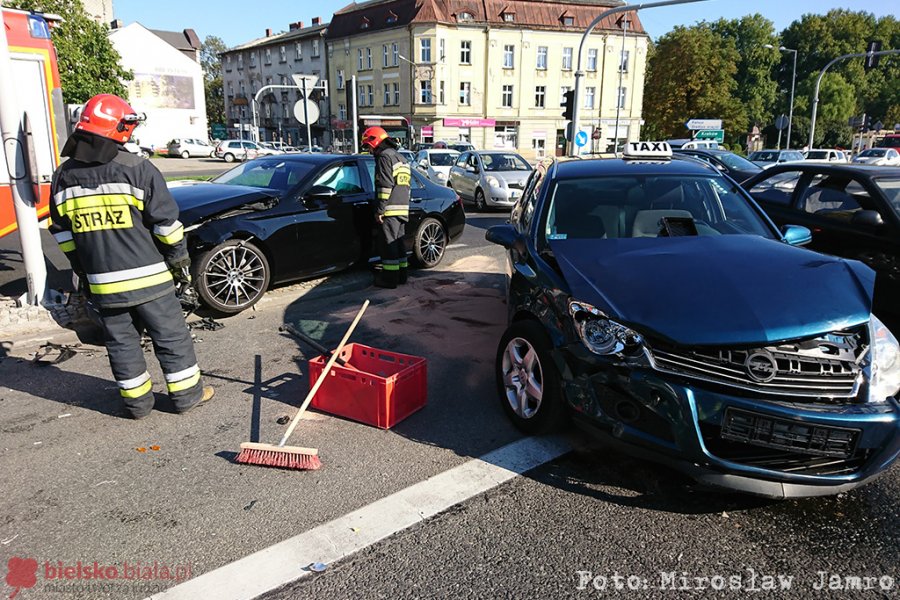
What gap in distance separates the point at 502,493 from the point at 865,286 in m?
2.18

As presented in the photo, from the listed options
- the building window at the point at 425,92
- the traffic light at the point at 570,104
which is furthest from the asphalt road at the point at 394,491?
the building window at the point at 425,92

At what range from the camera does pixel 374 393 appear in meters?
3.87

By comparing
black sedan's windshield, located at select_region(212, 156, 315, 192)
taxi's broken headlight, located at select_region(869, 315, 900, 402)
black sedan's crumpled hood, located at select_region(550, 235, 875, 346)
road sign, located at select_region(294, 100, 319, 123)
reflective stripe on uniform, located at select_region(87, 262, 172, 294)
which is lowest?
taxi's broken headlight, located at select_region(869, 315, 900, 402)

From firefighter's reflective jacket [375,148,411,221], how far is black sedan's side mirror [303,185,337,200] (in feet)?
1.71

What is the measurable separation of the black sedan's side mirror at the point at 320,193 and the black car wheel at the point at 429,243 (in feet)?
5.44

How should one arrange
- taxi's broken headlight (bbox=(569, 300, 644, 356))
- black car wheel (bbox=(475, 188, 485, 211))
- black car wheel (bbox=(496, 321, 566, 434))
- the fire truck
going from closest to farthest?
taxi's broken headlight (bbox=(569, 300, 644, 356)) → black car wheel (bbox=(496, 321, 566, 434)) → the fire truck → black car wheel (bbox=(475, 188, 485, 211))

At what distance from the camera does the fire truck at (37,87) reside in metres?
7.34

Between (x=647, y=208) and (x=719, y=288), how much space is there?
4.49 feet

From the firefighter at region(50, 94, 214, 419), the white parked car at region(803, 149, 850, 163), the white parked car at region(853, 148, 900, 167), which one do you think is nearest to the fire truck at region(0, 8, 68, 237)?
the firefighter at region(50, 94, 214, 419)

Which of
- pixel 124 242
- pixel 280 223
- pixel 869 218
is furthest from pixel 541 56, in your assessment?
pixel 124 242

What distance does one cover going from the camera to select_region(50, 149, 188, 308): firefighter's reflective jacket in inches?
147

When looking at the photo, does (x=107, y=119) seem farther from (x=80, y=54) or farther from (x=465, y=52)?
(x=465, y=52)

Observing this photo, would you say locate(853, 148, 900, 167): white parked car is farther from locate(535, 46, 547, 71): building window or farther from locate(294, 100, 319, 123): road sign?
locate(535, 46, 547, 71): building window

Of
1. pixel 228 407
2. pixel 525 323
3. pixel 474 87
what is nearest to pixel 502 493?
pixel 525 323
